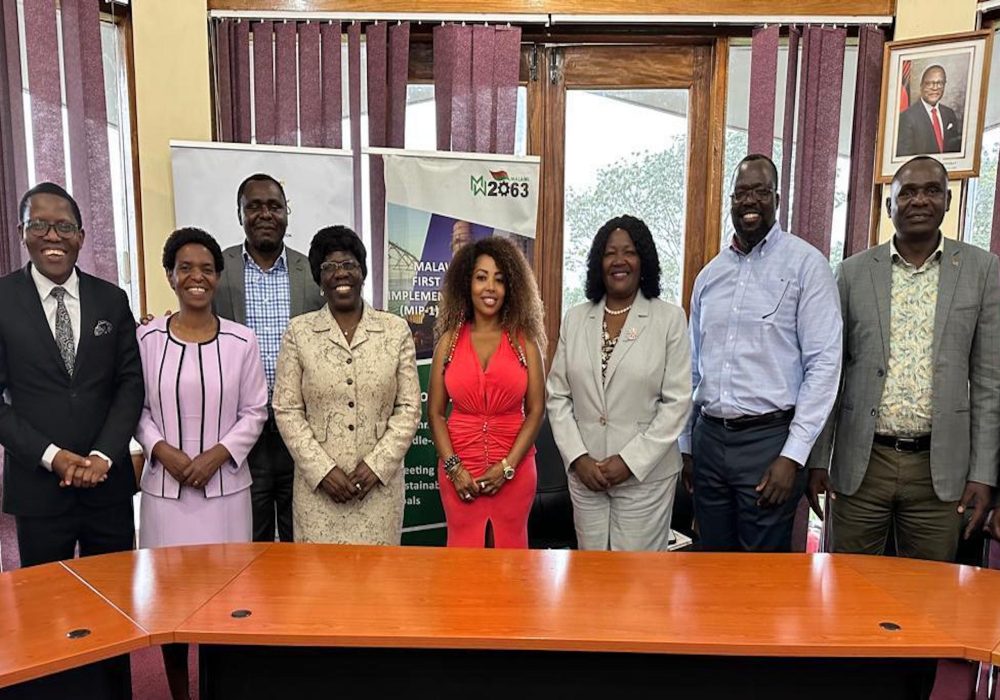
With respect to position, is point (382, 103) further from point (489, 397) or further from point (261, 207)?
point (489, 397)

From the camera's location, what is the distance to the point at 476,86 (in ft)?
12.1

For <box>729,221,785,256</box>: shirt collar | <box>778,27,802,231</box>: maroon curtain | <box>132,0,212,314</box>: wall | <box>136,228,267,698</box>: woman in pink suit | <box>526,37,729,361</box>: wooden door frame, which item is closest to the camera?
<box>136,228,267,698</box>: woman in pink suit

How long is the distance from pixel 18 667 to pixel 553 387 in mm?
1671

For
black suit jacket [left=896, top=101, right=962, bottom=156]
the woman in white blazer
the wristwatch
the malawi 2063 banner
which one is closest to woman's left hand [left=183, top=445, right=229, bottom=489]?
the wristwatch

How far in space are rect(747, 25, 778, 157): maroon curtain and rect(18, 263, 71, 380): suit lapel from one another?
3.30 m

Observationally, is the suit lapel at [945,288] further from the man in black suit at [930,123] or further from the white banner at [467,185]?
the white banner at [467,185]

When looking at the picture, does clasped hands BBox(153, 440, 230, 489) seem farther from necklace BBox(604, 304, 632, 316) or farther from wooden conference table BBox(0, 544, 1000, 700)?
necklace BBox(604, 304, 632, 316)

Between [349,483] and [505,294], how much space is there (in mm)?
828

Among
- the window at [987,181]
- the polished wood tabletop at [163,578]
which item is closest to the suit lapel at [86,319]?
the polished wood tabletop at [163,578]

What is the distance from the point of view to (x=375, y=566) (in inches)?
69.7

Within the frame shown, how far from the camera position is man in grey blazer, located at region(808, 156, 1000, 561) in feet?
7.43

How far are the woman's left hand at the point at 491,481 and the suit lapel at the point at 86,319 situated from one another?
1.29 meters

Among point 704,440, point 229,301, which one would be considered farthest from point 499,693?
point 229,301

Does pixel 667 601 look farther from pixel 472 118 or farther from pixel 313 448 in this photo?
pixel 472 118
